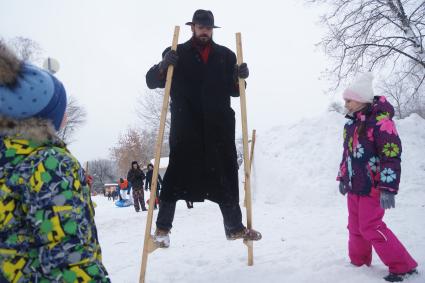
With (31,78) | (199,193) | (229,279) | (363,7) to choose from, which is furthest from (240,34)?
(363,7)

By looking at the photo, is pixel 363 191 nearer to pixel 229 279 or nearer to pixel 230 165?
pixel 230 165

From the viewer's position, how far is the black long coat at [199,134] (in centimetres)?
→ 360

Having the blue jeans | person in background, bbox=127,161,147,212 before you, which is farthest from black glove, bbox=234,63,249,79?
person in background, bbox=127,161,147,212

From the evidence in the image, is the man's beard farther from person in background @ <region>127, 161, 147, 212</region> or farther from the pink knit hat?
person in background @ <region>127, 161, 147, 212</region>

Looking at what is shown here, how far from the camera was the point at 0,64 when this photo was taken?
5.00 feet

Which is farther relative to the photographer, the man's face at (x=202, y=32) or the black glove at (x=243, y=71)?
the black glove at (x=243, y=71)

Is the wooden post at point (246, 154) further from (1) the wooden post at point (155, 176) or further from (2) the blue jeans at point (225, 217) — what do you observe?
(1) the wooden post at point (155, 176)

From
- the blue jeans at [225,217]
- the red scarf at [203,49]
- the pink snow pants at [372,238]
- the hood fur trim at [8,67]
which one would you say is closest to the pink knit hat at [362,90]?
the pink snow pants at [372,238]

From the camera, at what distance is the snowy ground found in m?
3.60

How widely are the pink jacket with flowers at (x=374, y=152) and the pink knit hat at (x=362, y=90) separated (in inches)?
3.2

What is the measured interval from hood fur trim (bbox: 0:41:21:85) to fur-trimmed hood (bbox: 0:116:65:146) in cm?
17

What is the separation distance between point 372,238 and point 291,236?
94.8 inches

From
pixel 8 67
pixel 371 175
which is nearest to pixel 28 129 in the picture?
pixel 8 67

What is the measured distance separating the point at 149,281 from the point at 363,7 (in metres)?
12.8
